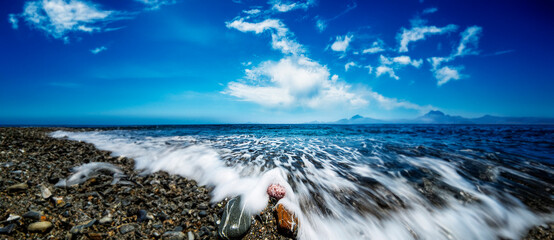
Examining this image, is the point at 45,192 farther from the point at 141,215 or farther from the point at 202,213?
the point at 202,213

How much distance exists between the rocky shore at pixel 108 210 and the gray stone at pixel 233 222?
9 cm

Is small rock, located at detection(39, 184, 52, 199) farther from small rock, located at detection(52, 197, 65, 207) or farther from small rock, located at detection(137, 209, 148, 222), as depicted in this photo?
Result: small rock, located at detection(137, 209, 148, 222)

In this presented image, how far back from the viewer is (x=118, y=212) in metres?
3.03

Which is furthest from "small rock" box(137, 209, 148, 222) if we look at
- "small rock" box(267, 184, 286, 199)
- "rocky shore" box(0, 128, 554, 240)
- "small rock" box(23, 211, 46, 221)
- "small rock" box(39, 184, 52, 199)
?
"small rock" box(267, 184, 286, 199)

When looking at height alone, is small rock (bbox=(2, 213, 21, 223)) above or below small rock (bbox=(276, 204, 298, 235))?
above

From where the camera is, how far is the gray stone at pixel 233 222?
2727 millimetres

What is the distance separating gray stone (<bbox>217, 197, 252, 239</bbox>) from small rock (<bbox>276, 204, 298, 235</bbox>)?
1.68 ft

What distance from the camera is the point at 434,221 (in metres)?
3.40

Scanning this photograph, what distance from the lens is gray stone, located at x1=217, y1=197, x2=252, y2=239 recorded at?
8.95 ft

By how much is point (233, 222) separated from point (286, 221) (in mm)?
871

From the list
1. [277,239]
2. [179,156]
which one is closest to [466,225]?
[277,239]

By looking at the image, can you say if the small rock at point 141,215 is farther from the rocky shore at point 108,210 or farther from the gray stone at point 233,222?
the gray stone at point 233,222

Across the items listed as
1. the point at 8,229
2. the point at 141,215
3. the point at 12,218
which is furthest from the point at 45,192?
the point at 141,215

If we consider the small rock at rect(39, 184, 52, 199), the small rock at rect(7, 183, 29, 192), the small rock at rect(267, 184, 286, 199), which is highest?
the small rock at rect(7, 183, 29, 192)
